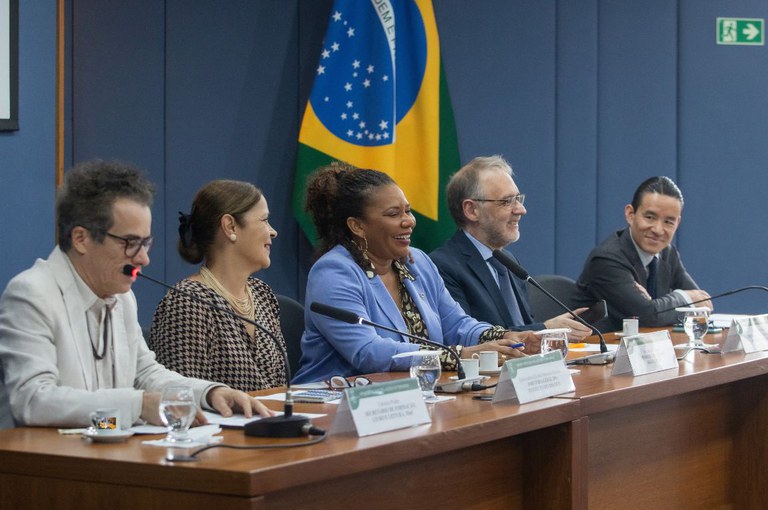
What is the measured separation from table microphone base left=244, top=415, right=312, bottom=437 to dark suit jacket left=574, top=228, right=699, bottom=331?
2.60 m

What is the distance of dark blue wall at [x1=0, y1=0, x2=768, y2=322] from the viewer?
13.9 feet

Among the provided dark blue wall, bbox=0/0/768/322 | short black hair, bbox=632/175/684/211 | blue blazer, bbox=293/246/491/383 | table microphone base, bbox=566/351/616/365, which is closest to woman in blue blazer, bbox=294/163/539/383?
blue blazer, bbox=293/246/491/383

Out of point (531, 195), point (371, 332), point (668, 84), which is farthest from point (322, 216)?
point (668, 84)

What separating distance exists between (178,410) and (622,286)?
9.11ft

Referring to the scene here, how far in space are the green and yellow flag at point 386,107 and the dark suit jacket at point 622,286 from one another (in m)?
0.64

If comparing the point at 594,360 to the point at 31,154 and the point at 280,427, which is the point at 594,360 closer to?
the point at 280,427

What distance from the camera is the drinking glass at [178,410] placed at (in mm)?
1717

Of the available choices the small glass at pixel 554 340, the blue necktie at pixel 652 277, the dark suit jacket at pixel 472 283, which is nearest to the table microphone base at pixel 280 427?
the small glass at pixel 554 340

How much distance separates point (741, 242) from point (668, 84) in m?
0.85

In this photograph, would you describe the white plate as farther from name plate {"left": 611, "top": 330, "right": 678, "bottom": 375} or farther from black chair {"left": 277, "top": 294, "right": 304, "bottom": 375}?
black chair {"left": 277, "top": 294, "right": 304, "bottom": 375}

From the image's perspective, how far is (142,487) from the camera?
1568 mm

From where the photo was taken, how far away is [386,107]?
4.45 m

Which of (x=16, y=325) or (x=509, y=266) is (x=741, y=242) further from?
(x=16, y=325)

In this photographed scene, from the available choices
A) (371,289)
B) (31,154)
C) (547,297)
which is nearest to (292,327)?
(371,289)
